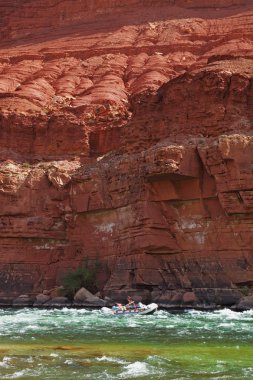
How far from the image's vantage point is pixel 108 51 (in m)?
85.0

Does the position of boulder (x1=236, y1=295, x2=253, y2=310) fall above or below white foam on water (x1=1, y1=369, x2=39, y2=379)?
above

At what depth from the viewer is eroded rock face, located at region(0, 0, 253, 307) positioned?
3991 centimetres

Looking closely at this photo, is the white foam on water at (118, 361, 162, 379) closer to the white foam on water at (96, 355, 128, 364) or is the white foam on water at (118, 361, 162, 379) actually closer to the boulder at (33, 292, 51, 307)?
the white foam on water at (96, 355, 128, 364)

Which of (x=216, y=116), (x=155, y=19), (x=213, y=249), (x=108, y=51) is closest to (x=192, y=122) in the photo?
(x=216, y=116)

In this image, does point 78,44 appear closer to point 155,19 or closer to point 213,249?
point 155,19

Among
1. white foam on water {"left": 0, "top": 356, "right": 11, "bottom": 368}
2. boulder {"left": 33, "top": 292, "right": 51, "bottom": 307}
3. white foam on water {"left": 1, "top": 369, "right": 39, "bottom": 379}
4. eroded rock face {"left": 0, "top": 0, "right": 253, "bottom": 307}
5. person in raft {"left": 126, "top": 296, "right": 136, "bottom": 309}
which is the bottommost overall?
white foam on water {"left": 1, "top": 369, "right": 39, "bottom": 379}

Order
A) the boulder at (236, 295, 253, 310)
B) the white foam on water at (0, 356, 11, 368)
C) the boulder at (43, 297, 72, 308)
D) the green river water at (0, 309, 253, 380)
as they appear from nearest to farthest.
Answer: the green river water at (0, 309, 253, 380)
the white foam on water at (0, 356, 11, 368)
the boulder at (236, 295, 253, 310)
the boulder at (43, 297, 72, 308)

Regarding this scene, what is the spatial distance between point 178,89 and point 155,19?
1894 inches

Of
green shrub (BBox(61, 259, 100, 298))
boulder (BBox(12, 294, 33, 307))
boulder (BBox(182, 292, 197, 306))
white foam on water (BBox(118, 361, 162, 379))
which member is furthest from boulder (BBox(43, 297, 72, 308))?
white foam on water (BBox(118, 361, 162, 379))

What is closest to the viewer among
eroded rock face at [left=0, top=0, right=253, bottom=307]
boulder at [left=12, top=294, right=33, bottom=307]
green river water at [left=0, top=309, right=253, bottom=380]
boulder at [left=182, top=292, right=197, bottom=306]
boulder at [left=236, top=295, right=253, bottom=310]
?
green river water at [left=0, top=309, right=253, bottom=380]

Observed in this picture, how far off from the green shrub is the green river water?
359 inches

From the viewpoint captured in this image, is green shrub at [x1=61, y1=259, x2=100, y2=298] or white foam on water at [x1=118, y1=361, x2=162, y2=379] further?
green shrub at [x1=61, y1=259, x2=100, y2=298]

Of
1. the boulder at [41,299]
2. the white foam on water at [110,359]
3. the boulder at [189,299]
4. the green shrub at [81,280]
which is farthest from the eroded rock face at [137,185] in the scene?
the white foam on water at [110,359]

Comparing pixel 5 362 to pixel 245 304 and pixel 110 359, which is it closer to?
pixel 110 359
